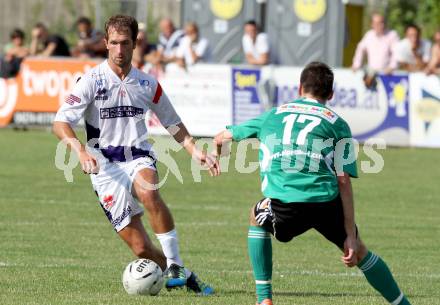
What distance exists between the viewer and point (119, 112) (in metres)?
8.84

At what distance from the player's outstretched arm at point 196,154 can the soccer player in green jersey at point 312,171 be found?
64cm

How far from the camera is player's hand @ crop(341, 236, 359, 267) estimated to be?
751 cm

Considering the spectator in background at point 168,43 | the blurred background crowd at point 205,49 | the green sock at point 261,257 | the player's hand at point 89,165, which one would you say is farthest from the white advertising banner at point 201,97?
the green sock at point 261,257

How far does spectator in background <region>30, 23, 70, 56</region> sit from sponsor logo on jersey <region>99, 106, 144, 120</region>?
16281 mm

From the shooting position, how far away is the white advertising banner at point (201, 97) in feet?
73.7

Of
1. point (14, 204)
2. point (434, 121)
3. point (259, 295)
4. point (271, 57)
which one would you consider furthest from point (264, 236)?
point (271, 57)

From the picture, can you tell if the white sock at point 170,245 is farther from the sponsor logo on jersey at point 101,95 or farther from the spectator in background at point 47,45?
the spectator in background at point 47,45

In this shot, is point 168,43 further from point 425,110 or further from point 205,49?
point 425,110

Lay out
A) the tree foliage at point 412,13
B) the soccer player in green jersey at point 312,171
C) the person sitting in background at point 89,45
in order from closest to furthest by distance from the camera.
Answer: the soccer player in green jersey at point 312,171 < the person sitting in background at point 89,45 < the tree foliage at point 412,13

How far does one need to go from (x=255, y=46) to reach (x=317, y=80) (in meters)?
16.3

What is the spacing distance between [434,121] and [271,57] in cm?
581

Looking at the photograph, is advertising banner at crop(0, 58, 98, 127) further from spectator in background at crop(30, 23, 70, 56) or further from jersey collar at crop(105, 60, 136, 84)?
jersey collar at crop(105, 60, 136, 84)

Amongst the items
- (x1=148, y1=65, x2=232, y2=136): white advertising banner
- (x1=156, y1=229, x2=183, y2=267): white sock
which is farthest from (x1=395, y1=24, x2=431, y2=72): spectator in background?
(x1=156, y1=229, x2=183, y2=267): white sock

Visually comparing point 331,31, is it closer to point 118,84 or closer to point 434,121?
point 434,121
